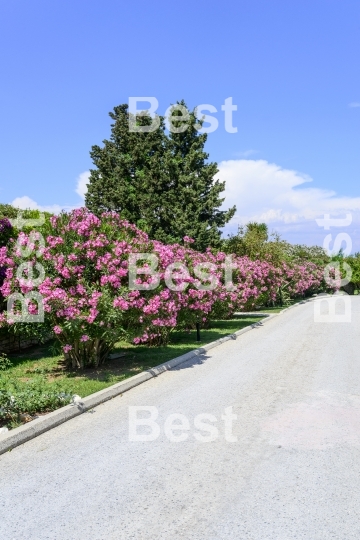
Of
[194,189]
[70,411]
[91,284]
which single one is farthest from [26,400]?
[194,189]

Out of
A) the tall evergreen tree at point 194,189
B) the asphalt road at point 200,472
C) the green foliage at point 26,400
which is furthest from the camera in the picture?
the tall evergreen tree at point 194,189

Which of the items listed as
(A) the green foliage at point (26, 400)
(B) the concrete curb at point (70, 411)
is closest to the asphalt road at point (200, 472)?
(B) the concrete curb at point (70, 411)

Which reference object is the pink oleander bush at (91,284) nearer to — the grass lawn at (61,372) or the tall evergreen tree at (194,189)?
the grass lawn at (61,372)

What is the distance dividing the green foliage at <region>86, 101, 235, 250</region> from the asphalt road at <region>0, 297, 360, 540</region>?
88.3ft

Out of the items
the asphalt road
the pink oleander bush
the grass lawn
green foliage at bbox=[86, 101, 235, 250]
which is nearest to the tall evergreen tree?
green foliage at bbox=[86, 101, 235, 250]

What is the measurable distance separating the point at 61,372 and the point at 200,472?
20.8 ft

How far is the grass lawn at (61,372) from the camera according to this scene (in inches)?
283

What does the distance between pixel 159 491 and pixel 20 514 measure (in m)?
1.25

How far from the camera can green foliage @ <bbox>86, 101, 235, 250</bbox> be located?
115ft

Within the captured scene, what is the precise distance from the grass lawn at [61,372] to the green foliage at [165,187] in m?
19.0

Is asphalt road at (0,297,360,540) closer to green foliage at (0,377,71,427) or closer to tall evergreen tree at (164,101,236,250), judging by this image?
green foliage at (0,377,71,427)

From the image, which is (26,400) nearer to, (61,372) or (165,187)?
(61,372)

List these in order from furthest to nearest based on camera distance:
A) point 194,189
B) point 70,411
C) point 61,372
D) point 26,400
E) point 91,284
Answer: point 194,189 < point 61,372 < point 91,284 < point 70,411 < point 26,400

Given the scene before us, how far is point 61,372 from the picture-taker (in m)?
10.7
